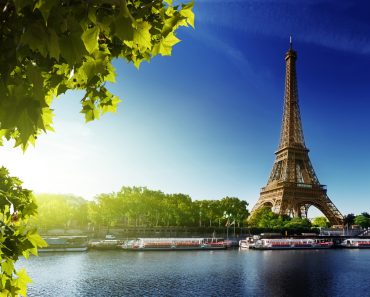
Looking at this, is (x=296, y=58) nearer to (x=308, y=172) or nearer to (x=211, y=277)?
(x=308, y=172)

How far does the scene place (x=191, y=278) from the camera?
41531 mm

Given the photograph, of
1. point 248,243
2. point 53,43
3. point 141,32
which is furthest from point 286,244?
point 53,43

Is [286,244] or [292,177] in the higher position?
[292,177]

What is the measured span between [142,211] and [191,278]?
65126 millimetres

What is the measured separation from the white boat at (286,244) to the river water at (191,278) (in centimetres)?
3086

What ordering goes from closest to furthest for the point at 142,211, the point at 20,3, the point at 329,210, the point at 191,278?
the point at 20,3
the point at 191,278
the point at 142,211
the point at 329,210

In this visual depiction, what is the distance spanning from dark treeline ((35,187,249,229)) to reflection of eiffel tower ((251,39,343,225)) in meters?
12.6

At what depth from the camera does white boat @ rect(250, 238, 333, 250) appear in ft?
287

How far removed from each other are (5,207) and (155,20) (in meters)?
3.76

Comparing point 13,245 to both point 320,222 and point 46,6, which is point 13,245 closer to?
point 46,6

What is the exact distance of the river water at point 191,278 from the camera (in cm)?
3500

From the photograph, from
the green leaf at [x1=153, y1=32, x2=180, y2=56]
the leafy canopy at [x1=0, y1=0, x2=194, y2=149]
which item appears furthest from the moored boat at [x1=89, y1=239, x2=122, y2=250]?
the leafy canopy at [x1=0, y1=0, x2=194, y2=149]

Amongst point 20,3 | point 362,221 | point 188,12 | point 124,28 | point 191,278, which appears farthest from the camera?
point 362,221

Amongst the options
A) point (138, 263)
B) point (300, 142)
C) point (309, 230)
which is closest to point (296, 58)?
point (300, 142)
